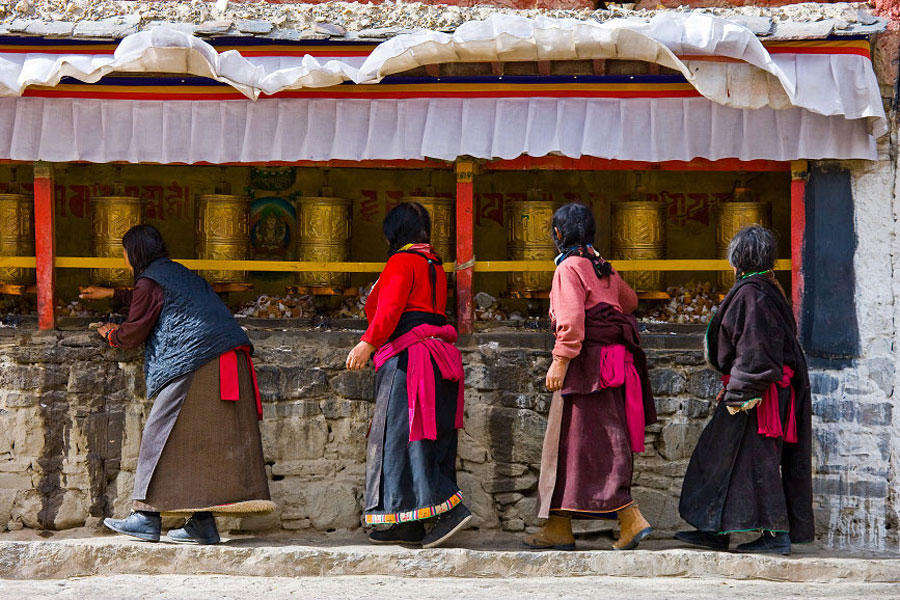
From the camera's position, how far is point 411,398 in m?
5.20

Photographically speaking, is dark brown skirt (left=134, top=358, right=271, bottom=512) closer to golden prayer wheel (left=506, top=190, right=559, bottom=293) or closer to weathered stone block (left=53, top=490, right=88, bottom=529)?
weathered stone block (left=53, top=490, right=88, bottom=529)

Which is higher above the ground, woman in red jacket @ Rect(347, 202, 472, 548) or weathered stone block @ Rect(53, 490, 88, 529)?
woman in red jacket @ Rect(347, 202, 472, 548)

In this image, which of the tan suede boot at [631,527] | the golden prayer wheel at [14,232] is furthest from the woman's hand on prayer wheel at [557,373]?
the golden prayer wheel at [14,232]

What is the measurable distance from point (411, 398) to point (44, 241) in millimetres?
2035

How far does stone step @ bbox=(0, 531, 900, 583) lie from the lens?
5066mm

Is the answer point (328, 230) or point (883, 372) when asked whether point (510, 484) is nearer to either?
point (328, 230)

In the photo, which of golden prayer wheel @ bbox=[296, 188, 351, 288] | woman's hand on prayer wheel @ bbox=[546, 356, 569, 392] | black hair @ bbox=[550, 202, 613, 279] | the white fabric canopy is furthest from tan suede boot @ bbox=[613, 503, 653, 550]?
golden prayer wheel @ bbox=[296, 188, 351, 288]

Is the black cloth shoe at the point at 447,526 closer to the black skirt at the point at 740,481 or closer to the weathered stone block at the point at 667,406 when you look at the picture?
the black skirt at the point at 740,481

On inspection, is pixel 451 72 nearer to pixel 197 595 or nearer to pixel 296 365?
pixel 296 365

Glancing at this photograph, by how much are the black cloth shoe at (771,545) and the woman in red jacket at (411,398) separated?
125 centimetres

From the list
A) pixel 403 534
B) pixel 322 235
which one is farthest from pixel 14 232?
pixel 403 534

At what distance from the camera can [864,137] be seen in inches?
217

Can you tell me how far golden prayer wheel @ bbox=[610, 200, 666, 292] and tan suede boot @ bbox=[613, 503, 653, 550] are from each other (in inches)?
57.6

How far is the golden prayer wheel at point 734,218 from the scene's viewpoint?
621cm
